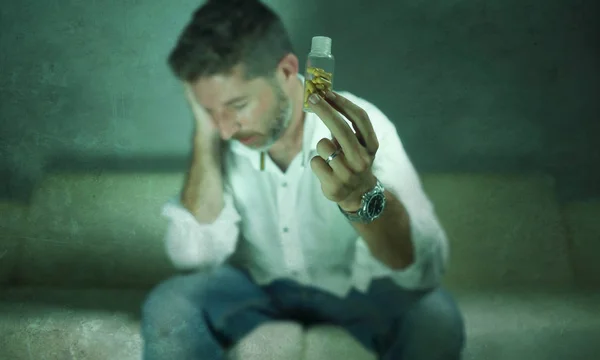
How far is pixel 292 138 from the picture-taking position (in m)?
1.19

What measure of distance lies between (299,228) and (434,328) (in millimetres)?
363

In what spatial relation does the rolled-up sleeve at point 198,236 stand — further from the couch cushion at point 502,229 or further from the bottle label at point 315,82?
the couch cushion at point 502,229

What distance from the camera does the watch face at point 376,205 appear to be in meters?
1.08

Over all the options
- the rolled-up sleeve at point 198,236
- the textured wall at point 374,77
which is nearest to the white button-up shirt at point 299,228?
the rolled-up sleeve at point 198,236

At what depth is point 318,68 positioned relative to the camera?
1.15 metres

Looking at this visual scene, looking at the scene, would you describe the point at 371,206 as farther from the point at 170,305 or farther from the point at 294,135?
the point at 170,305

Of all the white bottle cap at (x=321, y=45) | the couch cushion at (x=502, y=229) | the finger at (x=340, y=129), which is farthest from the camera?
the couch cushion at (x=502, y=229)

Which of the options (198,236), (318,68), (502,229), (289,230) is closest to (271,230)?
(289,230)

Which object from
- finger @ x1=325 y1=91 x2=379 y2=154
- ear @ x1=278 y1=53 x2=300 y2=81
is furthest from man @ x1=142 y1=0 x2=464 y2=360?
finger @ x1=325 y1=91 x2=379 y2=154

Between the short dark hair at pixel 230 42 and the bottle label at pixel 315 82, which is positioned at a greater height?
the short dark hair at pixel 230 42

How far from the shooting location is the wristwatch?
3.52 feet

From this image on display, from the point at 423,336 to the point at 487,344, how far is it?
0.15 m

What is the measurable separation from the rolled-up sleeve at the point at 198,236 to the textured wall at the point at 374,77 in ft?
0.41

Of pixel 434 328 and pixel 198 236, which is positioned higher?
pixel 198 236
